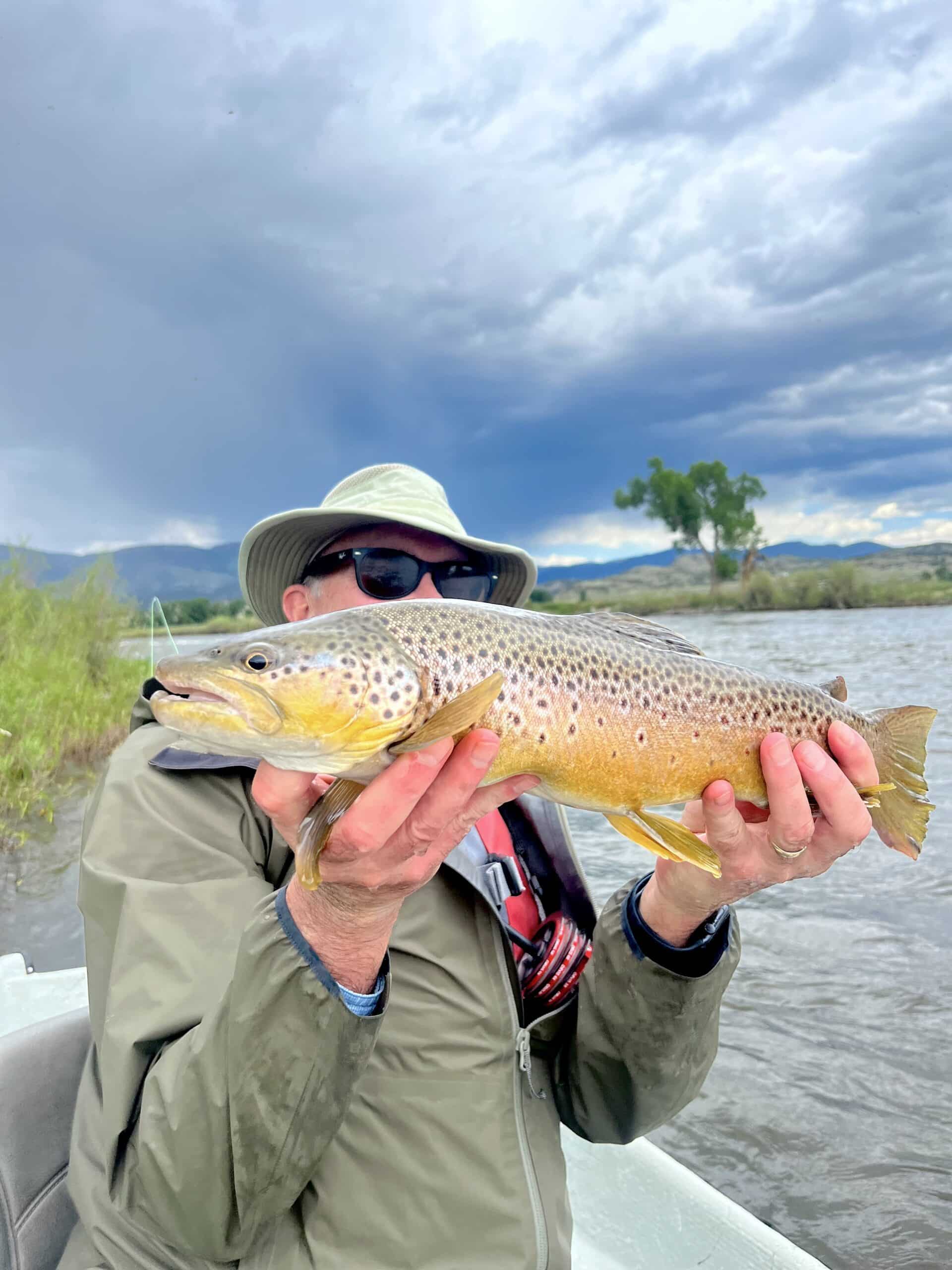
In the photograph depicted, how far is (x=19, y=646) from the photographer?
1170 centimetres

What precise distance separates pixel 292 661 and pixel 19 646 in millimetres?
11686

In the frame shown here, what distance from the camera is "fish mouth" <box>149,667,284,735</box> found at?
1.62 metres

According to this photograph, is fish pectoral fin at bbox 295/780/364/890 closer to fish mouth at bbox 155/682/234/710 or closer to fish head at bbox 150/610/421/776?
fish head at bbox 150/610/421/776

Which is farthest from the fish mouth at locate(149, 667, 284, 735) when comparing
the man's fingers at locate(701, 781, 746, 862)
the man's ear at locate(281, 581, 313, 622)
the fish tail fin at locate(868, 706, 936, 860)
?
the fish tail fin at locate(868, 706, 936, 860)

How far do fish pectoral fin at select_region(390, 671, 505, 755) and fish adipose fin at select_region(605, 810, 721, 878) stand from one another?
521mm

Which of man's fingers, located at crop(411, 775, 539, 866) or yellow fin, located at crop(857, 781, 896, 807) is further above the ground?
man's fingers, located at crop(411, 775, 539, 866)

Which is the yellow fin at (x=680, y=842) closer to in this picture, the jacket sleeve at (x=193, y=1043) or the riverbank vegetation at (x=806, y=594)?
the jacket sleeve at (x=193, y=1043)

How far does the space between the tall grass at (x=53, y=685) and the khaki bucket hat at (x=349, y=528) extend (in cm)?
572

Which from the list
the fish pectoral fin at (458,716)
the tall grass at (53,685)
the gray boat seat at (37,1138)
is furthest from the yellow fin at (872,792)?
the tall grass at (53,685)

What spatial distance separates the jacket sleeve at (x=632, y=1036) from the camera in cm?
227

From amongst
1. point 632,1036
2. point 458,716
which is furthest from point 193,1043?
point 632,1036

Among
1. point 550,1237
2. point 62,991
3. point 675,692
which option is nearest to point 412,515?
point 675,692

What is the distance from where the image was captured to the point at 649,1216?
2953 millimetres

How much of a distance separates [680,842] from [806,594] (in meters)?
Answer: 43.1
